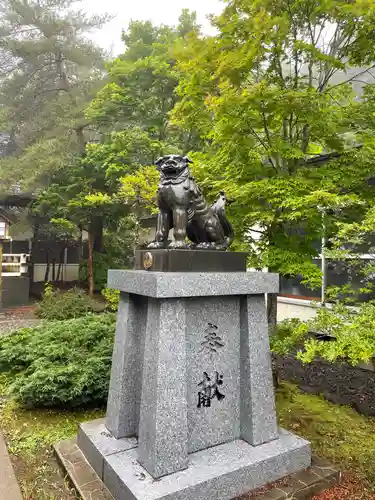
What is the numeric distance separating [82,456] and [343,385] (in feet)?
17.2

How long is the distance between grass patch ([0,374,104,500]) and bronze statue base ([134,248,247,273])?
2.56 meters

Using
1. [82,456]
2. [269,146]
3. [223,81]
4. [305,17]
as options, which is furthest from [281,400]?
[305,17]

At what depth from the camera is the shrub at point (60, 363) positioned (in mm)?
5191

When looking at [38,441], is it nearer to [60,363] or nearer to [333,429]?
[60,363]

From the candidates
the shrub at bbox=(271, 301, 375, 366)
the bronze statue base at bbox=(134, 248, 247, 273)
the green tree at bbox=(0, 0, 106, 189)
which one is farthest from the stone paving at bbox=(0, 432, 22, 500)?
the green tree at bbox=(0, 0, 106, 189)

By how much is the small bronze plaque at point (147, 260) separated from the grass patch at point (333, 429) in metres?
3.31

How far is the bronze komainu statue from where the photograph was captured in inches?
153

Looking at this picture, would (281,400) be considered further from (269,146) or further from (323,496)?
(269,146)

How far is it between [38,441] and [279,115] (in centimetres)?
588

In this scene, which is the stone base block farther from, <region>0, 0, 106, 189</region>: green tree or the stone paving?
<region>0, 0, 106, 189</region>: green tree

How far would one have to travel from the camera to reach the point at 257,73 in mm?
5738

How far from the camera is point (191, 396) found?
3697 millimetres

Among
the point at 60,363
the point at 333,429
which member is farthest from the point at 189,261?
the point at 333,429

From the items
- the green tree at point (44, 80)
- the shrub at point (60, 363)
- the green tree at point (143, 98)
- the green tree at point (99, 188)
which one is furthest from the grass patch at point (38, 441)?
the green tree at point (44, 80)
